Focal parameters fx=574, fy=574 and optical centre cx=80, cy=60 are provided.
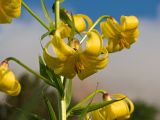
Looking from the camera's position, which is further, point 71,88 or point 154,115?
point 154,115

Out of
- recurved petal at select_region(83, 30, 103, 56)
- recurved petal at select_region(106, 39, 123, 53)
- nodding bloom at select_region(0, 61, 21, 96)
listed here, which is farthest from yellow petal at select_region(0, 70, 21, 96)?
recurved petal at select_region(106, 39, 123, 53)

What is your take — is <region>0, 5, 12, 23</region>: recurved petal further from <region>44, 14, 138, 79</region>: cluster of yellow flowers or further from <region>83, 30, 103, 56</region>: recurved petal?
<region>83, 30, 103, 56</region>: recurved petal

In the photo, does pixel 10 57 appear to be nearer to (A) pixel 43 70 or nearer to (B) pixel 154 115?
(A) pixel 43 70

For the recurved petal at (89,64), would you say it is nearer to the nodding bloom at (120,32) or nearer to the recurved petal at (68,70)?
the recurved petal at (68,70)

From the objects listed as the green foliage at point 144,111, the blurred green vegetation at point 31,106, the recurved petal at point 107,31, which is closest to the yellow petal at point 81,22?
the recurved petal at point 107,31

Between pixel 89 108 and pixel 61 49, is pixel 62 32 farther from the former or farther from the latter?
pixel 89 108

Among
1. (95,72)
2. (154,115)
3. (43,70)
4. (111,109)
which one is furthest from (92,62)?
(154,115)
